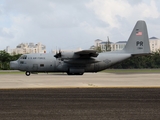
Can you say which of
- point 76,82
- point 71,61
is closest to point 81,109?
point 76,82

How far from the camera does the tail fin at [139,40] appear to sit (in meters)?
43.1

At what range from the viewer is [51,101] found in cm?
1284

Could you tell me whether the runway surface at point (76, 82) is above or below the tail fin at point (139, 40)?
below

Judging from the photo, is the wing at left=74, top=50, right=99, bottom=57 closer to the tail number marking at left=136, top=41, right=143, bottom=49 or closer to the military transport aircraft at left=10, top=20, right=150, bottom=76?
the military transport aircraft at left=10, top=20, right=150, bottom=76

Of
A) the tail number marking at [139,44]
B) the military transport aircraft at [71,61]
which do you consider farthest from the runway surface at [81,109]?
the tail number marking at [139,44]

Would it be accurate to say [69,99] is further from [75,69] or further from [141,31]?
[141,31]

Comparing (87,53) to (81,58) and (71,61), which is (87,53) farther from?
(71,61)

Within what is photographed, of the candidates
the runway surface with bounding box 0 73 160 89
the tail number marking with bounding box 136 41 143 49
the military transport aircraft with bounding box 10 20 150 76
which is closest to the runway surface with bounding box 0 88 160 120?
the runway surface with bounding box 0 73 160 89

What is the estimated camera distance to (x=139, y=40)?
142 feet

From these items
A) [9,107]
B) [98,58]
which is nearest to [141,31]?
[98,58]

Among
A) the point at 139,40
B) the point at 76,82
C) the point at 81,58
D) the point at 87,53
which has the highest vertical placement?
the point at 139,40

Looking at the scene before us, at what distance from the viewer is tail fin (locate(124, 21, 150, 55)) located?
141ft

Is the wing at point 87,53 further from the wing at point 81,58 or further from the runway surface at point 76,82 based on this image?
the runway surface at point 76,82

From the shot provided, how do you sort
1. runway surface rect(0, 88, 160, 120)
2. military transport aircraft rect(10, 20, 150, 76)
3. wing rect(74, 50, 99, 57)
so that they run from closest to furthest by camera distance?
runway surface rect(0, 88, 160, 120) → wing rect(74, 50, 99, 57) → military transport aircraft rect(10, 20, 150, 76)
